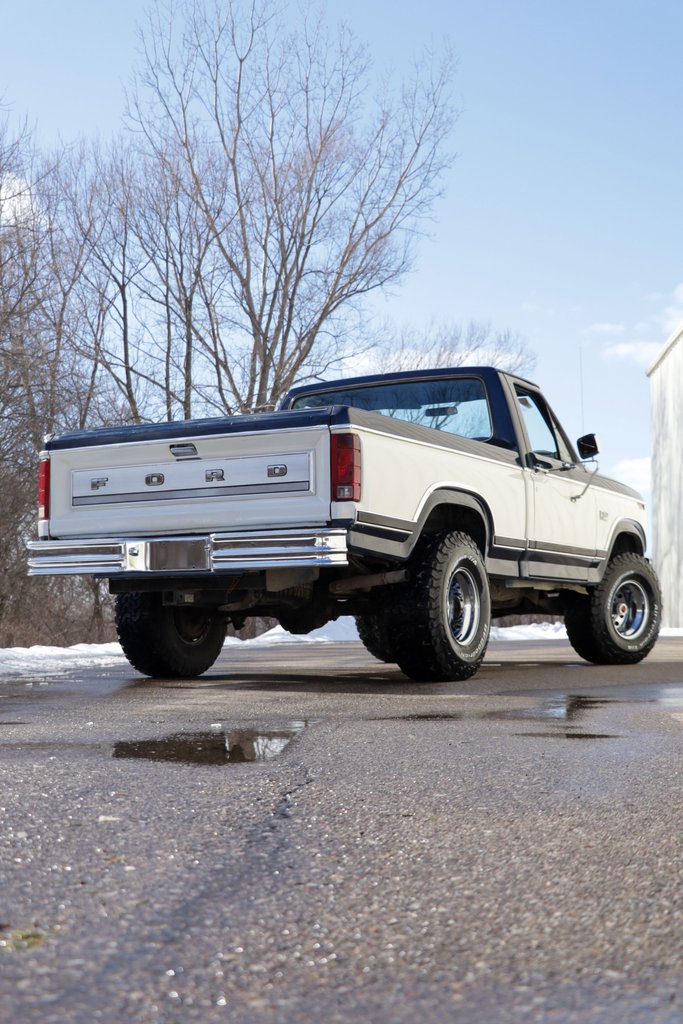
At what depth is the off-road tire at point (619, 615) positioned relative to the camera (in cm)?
1066

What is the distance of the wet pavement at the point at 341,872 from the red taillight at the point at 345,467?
6.52 feet

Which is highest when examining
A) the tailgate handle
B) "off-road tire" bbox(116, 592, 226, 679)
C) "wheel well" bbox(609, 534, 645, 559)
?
the tailgate handle

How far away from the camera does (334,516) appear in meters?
7.39

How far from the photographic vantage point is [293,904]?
2.46m

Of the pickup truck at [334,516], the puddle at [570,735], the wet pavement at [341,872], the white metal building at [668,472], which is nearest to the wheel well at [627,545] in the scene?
the pickup truck at [334,516]

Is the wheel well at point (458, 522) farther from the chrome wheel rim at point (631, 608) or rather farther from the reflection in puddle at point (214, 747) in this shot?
the reflection in puddle at point (214, 747)

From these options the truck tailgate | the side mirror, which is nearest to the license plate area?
the truck tailgate

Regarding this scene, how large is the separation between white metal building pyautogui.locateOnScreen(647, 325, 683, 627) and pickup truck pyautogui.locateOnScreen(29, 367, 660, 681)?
22.7 meters

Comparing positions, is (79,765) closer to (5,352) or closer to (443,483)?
(443,483)

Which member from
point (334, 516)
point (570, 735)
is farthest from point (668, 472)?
point (570, 735)

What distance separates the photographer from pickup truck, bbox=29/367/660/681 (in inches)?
296

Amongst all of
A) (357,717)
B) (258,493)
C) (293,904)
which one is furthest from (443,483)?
(293,904)

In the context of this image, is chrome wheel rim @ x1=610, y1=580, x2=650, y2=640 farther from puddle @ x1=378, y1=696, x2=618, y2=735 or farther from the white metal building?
the white metal building

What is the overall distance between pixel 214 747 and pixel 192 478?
3355 millimetres
